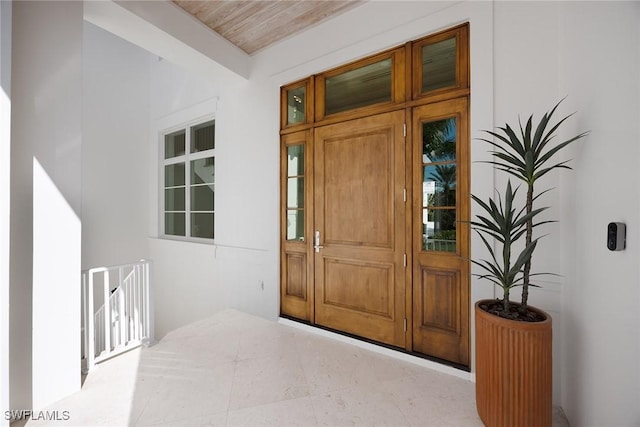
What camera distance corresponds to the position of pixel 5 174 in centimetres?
164

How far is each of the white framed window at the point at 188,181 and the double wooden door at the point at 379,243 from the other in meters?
1.86

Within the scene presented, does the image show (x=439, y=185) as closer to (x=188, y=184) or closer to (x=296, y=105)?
(x=296, y=105)

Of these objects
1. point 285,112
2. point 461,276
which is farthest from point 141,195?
point 461,276

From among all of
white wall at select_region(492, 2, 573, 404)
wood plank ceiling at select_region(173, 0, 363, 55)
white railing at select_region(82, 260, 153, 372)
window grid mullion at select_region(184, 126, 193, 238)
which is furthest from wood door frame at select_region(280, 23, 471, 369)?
window grid mullion at select_region(184, 126, 193, 238)

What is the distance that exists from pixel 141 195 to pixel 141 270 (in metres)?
2.60

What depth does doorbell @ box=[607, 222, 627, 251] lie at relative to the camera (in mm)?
1247

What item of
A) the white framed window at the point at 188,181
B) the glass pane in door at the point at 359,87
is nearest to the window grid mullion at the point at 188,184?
the white framed window at the point at 188,181

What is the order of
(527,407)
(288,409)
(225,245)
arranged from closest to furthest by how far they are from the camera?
1. (527,407)
2. (288,409)
3. (225,245)

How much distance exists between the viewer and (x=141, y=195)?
5.21 metres

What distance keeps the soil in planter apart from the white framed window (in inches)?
152

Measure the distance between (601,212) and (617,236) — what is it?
23cm

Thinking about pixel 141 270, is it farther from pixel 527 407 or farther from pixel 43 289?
pixel 527 407

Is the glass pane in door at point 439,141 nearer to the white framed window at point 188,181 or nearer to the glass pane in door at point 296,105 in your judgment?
the glass pane in door at point 296,105

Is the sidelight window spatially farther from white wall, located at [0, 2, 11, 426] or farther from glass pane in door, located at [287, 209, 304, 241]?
white wall, located at [0, 2, 11, 426]
